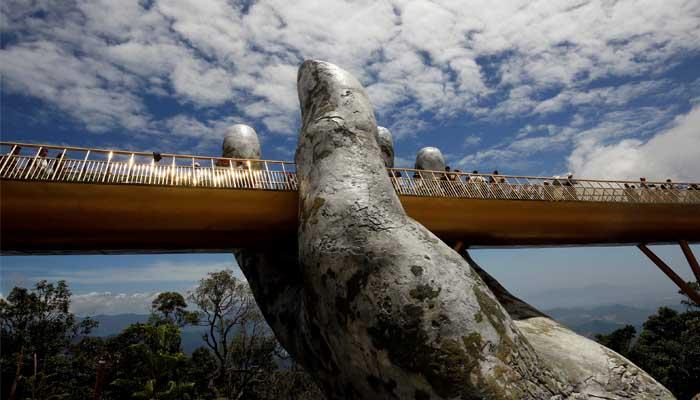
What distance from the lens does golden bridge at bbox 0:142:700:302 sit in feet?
23.0

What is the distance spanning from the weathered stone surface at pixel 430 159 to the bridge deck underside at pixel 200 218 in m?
4.51

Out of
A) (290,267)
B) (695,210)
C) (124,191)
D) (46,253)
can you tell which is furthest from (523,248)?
(46,253)

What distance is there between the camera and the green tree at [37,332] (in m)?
28.1

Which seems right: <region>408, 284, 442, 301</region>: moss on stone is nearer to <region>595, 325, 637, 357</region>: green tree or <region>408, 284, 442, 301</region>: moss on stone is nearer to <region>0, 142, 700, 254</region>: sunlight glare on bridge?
<region>0, 142, 700, 254</region>: sunlight glare on bridge

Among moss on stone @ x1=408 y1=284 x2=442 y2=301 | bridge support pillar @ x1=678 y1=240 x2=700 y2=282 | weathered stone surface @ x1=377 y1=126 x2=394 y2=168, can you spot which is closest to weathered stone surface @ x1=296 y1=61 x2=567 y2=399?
moss on stone @ x1=408 y1=284 x2=442 y2=301

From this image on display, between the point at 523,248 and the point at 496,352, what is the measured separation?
29.2ft

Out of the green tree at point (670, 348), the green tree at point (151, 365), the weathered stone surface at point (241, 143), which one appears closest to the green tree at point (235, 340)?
the green tree at point (151, 365)

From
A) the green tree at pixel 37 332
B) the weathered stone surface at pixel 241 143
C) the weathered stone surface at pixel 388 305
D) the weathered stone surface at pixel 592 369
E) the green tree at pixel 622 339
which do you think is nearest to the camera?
the weathered stone surface at pixel 388 305

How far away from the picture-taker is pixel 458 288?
5066 millimetres

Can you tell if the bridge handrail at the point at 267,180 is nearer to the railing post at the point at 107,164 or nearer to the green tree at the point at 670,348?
the railing post at the point at 107,164

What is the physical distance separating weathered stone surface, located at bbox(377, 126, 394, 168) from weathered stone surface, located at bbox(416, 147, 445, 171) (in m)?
1.16

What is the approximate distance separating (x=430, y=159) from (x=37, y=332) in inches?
1492

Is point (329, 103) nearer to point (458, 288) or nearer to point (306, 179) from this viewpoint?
point (306, 179)

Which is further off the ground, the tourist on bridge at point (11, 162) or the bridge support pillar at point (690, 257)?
the tourist on bridge at point (11, 162)
